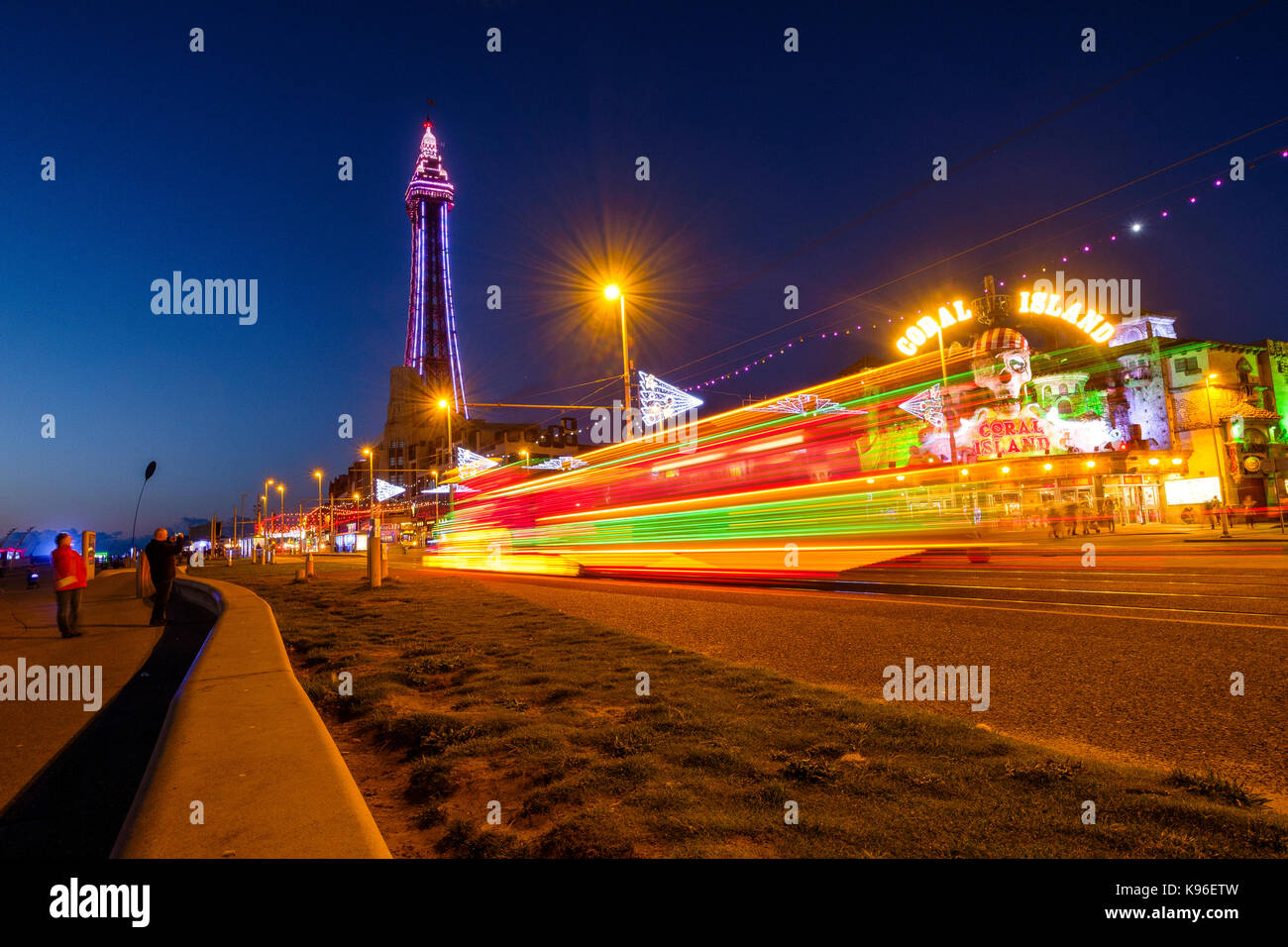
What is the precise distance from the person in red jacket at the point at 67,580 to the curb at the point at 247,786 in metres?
7.64

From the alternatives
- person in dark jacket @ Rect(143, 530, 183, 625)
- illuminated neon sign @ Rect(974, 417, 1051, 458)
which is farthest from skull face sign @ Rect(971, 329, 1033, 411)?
person in dark jacket @ Rect(143, 530, 183, 625)

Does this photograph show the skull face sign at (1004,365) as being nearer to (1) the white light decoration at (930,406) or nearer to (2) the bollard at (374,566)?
(1) the white light decoration at (930,406)

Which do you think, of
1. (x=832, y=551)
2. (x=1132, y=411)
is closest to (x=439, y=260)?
(x=1132, y=411)

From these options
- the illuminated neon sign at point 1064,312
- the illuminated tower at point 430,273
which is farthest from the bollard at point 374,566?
the illuminated tower at point 430,273

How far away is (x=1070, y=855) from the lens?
281cm

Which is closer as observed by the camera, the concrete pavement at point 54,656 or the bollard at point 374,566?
the concrete pavement at point 54,656

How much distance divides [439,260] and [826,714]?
133m

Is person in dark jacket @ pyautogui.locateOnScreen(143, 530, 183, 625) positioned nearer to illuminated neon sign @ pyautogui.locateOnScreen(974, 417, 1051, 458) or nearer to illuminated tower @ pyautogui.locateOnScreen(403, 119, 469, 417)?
illuminated neon sign @ pyautogui.locateOnScreen(974, 417, 1051, 458)

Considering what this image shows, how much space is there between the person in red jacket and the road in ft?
26.1

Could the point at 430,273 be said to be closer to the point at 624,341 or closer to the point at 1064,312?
the point at 1064,312

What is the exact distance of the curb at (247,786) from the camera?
A: 284 cm

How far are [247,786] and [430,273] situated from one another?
13321 cm
